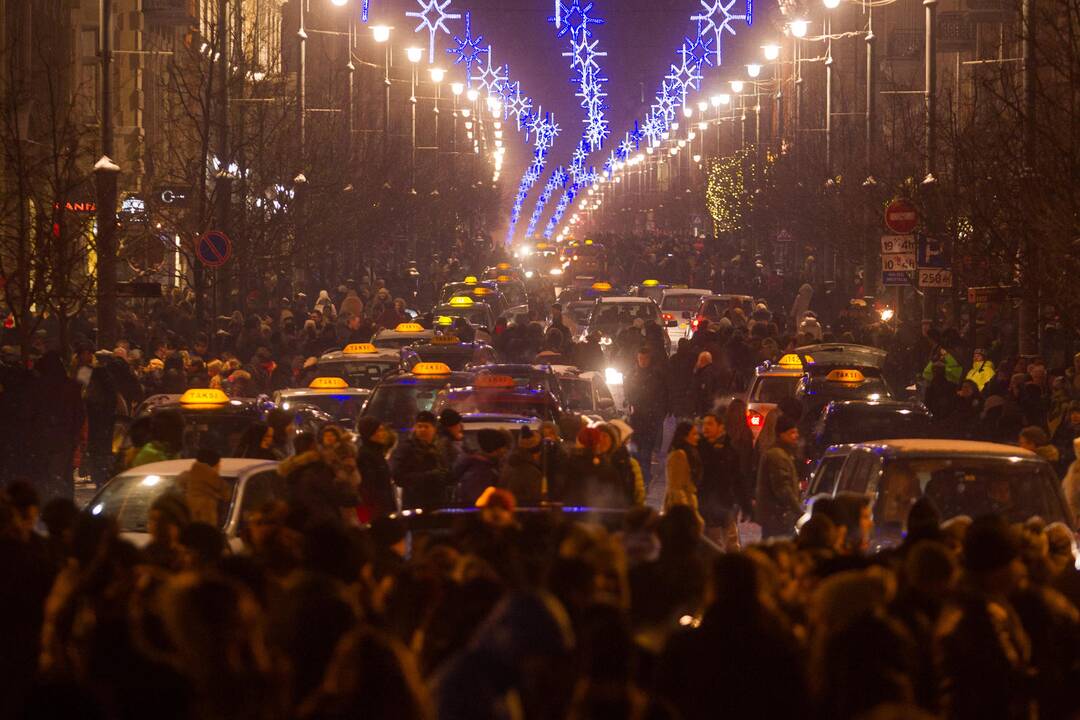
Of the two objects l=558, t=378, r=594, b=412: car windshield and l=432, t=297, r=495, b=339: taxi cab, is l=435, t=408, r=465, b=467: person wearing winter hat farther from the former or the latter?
l=432, t=297, r=495, b=339: taxi cab

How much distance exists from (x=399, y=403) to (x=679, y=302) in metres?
30.5

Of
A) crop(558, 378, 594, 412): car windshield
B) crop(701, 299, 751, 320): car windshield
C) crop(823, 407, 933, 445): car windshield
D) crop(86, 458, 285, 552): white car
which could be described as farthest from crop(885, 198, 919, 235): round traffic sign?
crop(86, 458, 285, 552): white car

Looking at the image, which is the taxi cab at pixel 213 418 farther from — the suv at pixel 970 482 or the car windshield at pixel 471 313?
the car windshield at pixel 471 313

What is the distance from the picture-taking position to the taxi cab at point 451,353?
1102 inches

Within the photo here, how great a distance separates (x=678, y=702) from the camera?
622cm

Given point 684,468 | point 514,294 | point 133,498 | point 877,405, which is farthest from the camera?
point 514,294

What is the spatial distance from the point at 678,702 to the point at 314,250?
41336 mm

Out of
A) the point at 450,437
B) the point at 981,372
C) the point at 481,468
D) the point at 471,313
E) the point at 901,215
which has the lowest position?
the point at 481,468

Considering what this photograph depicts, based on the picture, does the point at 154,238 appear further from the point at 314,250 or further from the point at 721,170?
the point at 721,170

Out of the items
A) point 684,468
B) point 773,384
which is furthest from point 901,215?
point 684,468

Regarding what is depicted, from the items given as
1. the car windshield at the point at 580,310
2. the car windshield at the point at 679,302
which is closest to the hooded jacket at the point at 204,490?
the car windshield at the point at 580,310

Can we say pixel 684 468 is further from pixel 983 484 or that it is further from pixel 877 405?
pixel 877 405

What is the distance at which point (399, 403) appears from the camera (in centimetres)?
2078

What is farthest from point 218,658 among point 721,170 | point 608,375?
point 721,170
